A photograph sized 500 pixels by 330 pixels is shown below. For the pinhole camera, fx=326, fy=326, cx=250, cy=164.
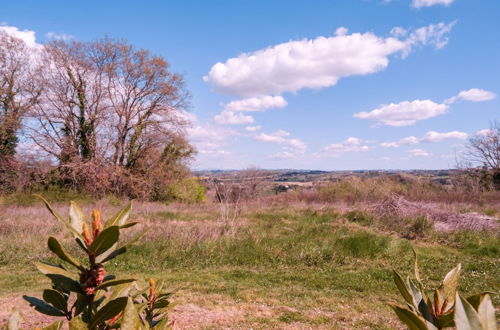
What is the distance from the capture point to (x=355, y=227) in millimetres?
11578

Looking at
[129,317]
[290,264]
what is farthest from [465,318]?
[290,264]

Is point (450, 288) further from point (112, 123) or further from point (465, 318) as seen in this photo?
point (112, 123)

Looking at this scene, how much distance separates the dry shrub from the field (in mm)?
49

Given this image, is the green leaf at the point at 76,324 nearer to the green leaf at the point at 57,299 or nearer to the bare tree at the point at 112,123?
the green leaf at the point at 57,299

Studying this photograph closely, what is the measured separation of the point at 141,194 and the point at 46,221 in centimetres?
1082

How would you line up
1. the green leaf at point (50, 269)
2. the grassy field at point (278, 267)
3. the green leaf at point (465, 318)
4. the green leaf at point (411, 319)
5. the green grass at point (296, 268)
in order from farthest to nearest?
1. the green grass at point (296, 268)
2. the grassy field at point (278, 267)
3. the green leaf at point (50, 269)
4. the green leaf at point (411, 319)
5. the green leaf at point (465, 318)

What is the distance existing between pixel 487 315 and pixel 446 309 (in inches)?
7.6

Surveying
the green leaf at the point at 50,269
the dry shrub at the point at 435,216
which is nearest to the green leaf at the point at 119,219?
the green leaf at the point at 50,269

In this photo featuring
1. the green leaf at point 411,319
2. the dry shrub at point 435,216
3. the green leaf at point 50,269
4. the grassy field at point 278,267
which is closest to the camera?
the green leaf at point 411,319

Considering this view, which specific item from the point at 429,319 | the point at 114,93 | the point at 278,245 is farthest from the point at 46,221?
the point at 429,319

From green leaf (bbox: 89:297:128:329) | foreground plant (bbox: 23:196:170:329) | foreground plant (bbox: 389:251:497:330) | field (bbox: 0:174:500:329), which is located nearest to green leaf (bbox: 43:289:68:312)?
foreground plant (bbox: 23:196:170:329)

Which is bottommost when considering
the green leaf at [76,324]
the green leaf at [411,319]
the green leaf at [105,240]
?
the green leaf at [76,324]

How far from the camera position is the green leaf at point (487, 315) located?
512 millimetres

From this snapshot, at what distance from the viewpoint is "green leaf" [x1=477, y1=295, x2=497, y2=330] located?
512mm
